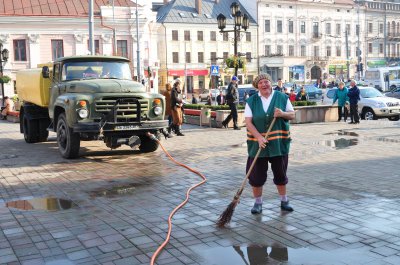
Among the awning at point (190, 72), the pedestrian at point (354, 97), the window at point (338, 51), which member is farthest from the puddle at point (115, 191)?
the window at point (338, 51)

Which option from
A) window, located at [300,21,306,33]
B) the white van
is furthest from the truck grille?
window, located at [300,21,306,33]

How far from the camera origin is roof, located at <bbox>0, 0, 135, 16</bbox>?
50.2m

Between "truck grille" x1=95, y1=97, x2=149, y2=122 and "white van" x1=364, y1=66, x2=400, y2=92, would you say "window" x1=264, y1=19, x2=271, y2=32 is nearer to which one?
"white van" x1=364, y1=66, x2=400, y2=92

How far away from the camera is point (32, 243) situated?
5449 mm

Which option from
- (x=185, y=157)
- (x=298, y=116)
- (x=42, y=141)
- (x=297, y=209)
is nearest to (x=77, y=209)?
(x=297, y=209)

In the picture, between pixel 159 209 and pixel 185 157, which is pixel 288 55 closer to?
pixel 185 157

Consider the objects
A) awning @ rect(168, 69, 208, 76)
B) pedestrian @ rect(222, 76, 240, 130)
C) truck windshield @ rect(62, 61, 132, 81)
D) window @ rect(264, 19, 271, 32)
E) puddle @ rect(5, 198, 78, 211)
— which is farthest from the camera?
window @ rect(264, 19, 271, 32)

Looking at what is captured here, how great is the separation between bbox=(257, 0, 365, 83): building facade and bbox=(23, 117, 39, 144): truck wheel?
57.0 m

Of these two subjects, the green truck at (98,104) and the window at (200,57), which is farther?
the window at (200,57)

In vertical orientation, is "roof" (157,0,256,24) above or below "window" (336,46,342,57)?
above

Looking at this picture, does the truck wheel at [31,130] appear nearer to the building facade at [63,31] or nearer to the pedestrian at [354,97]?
the pedestrian at [354,97]

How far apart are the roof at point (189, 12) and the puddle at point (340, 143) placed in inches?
2091

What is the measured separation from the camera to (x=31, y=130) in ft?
48.2

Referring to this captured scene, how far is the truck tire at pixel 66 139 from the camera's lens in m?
11.2
